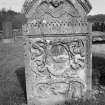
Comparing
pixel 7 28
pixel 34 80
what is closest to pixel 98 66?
pixel 34 80

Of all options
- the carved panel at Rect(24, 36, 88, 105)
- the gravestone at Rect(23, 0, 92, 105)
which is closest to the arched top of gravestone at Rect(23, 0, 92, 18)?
the gravestone at Rect(23, 0, 92, 105)

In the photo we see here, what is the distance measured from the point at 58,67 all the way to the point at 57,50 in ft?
1.36

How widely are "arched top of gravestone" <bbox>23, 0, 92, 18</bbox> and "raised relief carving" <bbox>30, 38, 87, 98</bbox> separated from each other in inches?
23.8

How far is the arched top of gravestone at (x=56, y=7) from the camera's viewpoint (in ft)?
10.2

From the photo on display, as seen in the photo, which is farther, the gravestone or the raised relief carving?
the raised relief carving

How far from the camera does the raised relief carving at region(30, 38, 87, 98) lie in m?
3.28

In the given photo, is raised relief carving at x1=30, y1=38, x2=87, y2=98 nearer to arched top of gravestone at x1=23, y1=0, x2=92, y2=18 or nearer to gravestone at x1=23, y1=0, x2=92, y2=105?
gravestone at x1=23, y1=0, x2=92, y2=105

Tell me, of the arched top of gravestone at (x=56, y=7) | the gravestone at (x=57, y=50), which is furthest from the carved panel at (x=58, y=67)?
the arched top of gravestone at (x=56, y=7)

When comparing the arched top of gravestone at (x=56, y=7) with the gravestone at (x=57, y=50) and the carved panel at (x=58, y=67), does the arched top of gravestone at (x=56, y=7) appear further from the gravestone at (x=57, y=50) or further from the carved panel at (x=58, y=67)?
the carved panel at (x=58, y=67)

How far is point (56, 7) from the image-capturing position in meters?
3.17

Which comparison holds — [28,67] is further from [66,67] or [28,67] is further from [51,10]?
[51,10]

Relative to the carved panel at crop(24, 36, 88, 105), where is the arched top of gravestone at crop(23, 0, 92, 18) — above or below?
above

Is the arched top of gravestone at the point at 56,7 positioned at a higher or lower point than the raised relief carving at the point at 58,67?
higher

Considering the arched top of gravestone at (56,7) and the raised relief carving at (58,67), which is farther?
the raised relief carving at (58,67)
